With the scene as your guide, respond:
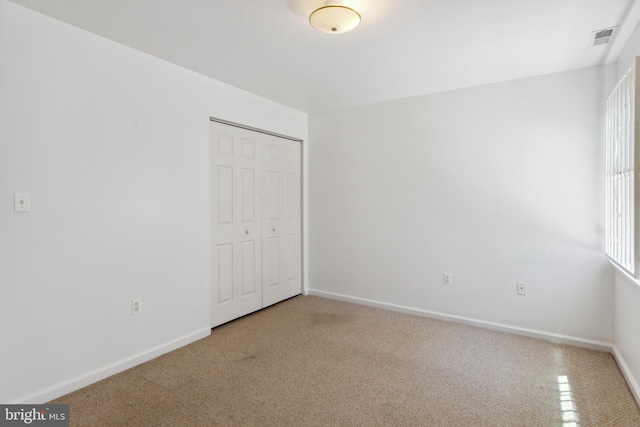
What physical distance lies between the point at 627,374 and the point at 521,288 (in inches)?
37.7

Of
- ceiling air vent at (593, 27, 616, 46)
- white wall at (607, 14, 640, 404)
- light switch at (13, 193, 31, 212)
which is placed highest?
ceiling air vent at (593, 27, 616, 46)

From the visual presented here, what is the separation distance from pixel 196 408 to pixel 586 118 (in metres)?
3.66

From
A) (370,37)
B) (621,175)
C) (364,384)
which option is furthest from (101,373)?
(621,175)

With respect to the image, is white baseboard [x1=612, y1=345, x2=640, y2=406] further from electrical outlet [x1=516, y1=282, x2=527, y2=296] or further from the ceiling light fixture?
the ceiling light fixture

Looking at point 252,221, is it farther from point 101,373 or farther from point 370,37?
point 370,37

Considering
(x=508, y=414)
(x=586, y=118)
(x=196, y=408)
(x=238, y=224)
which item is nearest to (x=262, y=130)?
(x=238, y=224)

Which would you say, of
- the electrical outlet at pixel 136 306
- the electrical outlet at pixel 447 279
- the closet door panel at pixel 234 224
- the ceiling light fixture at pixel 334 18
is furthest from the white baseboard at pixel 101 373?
the ceiling light fixture at pixel 334 18

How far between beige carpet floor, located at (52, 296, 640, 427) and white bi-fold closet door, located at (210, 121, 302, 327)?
0.52 m

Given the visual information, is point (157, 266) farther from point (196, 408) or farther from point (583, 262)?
point (583, 262)

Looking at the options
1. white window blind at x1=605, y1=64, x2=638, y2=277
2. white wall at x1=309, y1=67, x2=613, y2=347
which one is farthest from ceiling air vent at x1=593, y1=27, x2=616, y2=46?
white wall at x1=309, y1=67, x2=613, y2=347

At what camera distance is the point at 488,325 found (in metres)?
3.32

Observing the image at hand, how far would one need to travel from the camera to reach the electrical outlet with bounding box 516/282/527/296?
124 inches

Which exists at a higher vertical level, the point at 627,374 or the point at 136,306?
the point at 136,306
